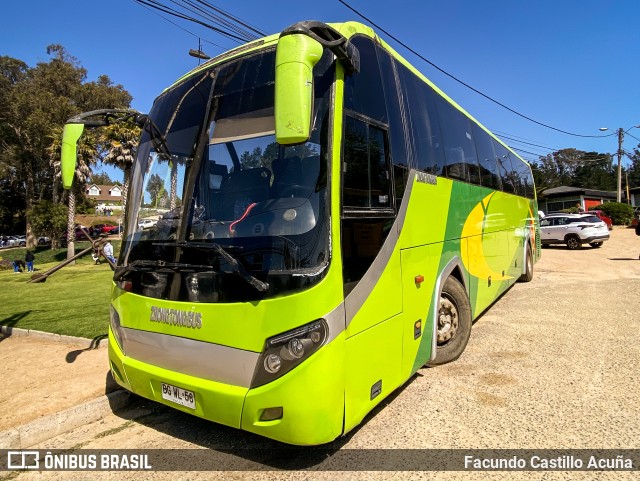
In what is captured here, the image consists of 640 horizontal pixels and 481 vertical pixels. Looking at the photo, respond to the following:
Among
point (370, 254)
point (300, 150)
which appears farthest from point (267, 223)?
point (370, 254)

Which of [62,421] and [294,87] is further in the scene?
[62,421]

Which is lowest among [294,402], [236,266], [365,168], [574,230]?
[294,402]

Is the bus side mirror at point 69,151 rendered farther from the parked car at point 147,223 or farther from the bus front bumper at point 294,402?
the bus front bumper at point 294,402

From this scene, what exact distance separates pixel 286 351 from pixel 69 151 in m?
2.74

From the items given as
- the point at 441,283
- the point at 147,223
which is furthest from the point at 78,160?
the point at 441,283

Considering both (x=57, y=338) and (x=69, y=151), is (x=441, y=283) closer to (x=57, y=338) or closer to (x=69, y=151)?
(x=69, y=151)

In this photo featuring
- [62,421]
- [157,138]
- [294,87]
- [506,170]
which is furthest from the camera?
[506,170]

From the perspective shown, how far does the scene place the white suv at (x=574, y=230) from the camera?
1991 cm

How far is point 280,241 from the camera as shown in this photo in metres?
2.74

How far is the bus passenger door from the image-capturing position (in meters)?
2.94

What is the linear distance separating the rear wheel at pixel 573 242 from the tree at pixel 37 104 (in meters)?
41.8

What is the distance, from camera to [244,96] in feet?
10.4

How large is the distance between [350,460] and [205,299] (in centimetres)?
167

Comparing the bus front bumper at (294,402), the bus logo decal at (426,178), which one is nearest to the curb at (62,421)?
the bus front bumper at (294,402)
